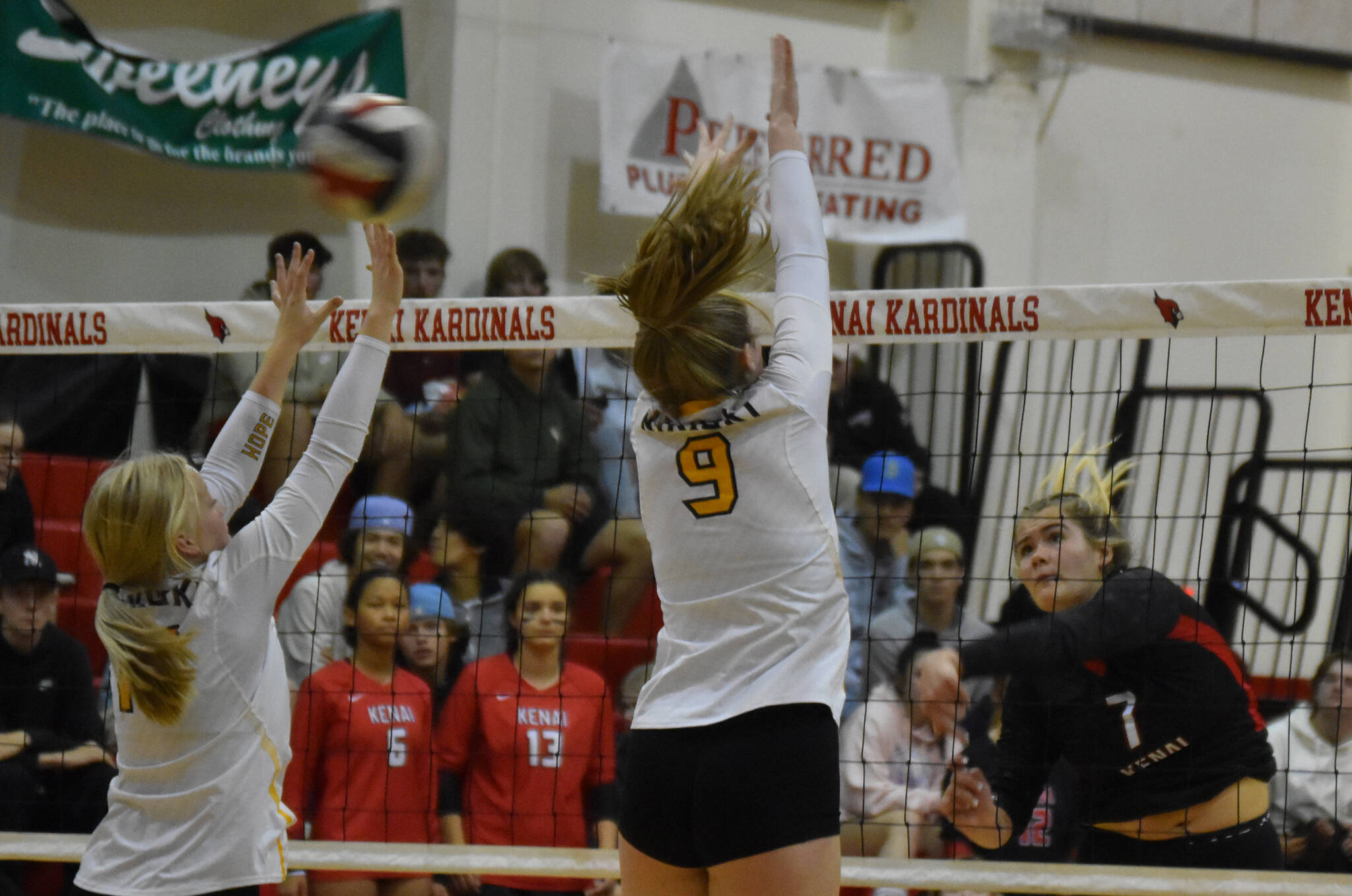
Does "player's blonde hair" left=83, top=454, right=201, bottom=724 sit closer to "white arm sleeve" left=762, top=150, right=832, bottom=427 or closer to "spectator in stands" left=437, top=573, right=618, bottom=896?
"white arm sleeve" left=762, top=150, right=832, bottom=427

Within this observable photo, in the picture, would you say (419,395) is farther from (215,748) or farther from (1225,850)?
(1225,850)

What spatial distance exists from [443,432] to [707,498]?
405 centimetres

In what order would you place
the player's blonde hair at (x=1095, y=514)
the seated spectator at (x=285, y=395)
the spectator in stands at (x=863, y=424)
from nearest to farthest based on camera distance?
the player's blonde hair at (x=1095, y=514) < the seated spectator at (x=285, y=395) < the spectator in stands at (x=863, y=424)

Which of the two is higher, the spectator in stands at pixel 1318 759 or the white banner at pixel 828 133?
the white banner at pixel 828 133

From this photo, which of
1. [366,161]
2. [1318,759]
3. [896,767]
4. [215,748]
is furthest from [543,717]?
[1318,759]

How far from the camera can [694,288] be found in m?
2.39

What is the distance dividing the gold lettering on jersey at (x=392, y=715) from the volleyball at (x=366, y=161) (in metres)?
2.08

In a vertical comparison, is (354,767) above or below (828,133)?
below

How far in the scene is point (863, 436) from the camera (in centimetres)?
726

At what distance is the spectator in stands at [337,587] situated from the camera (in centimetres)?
530

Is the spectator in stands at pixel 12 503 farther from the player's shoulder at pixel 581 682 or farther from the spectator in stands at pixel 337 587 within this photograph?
the player's shoulder at pixel 581 682

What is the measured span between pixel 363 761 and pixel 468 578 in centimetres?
111

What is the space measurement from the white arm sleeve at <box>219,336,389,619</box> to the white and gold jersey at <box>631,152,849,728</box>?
83 centimetres

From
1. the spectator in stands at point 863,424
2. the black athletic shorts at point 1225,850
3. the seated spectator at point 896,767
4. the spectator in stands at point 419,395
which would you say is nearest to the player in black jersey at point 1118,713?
the black athletic shorts at point 1225,850
